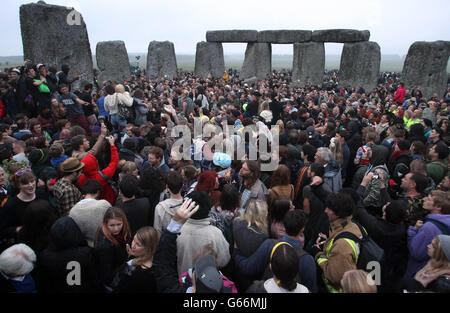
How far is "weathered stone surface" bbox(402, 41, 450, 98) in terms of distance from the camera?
15.5 metres

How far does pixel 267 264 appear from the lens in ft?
8.26

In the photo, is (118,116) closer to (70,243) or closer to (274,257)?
(70,243)

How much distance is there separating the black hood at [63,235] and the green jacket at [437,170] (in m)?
4.79

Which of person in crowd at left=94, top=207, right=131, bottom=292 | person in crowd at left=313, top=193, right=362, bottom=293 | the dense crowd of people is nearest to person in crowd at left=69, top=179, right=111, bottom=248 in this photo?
the dense crowd of people

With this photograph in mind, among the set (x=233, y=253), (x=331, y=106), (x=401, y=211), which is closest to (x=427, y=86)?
(x=331, y=106)

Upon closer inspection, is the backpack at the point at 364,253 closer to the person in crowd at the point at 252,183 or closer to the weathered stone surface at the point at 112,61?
the person in crowd at the point at 252,183

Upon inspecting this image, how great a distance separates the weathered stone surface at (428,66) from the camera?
50.8 feet

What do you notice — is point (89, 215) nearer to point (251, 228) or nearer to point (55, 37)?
point (251, 228)

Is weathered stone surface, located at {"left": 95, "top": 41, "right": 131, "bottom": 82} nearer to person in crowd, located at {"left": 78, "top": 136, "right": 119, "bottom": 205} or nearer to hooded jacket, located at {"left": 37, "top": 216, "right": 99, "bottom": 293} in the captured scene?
person in crowd, located at {"left": 78, "top": 136, "right": 119, "bottom": 205}

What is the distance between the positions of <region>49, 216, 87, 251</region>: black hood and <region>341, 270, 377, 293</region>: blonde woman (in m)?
2.20

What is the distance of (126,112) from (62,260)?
181 inches

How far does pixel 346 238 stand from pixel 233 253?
1034mm

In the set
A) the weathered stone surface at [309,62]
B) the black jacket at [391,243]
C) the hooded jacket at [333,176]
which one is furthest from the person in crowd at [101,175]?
the weathered stone surface at [309,62]

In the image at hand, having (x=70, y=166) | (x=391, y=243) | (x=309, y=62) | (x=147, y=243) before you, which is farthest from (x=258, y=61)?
(x=147, y=243)
